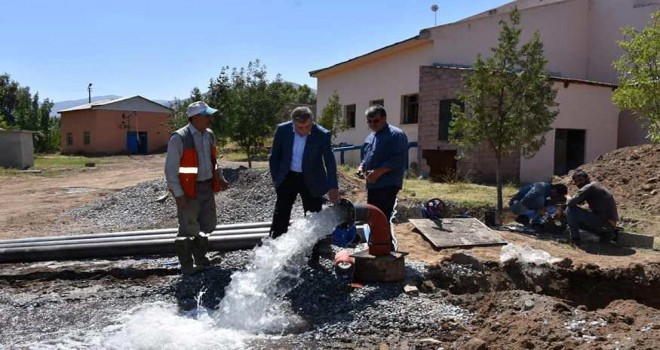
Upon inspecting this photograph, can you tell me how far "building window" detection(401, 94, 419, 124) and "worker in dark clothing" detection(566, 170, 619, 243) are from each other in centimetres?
1259

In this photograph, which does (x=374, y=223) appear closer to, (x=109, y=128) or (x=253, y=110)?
(x=253, y=110)

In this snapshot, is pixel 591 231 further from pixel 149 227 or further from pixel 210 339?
pixel 149 227

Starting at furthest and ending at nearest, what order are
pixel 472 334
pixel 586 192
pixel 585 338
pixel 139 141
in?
pixel 139 141 < pixel 586 192 < pixel 472 334 < pixel 585 338

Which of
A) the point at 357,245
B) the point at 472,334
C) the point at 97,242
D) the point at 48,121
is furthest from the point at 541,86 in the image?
the point at 48,121

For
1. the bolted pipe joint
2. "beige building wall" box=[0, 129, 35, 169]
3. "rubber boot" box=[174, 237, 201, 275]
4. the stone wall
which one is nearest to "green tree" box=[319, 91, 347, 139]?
the stone wall

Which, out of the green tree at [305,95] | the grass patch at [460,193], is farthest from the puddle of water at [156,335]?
the green tree at [305,95]

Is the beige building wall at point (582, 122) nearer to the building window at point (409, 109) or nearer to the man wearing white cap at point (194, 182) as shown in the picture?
the building window at point (409, 109)

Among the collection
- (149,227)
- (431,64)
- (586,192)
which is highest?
(431,64)

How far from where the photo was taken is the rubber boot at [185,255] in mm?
5539

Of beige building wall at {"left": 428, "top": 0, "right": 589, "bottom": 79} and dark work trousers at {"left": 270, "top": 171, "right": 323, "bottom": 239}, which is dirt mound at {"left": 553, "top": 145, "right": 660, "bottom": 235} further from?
dark work trousers at {"left": 270, "top": 171, "right": 323, "bottom": 239}

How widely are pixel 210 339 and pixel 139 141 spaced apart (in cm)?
4213

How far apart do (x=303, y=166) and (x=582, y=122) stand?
14.4m

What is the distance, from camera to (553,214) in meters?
9.34

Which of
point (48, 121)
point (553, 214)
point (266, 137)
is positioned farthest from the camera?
point (48, 121)
